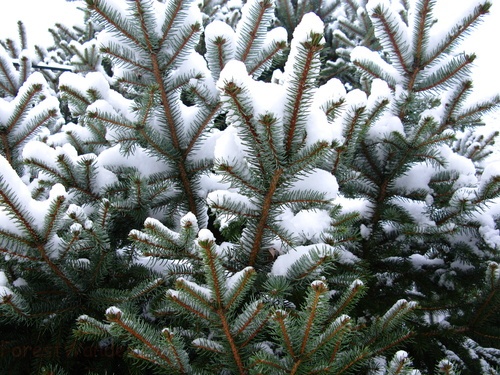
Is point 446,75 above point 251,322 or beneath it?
above

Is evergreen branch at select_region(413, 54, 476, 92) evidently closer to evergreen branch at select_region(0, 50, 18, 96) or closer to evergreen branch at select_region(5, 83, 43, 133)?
evergreen branch at select_region(5, 83, 43, 133)

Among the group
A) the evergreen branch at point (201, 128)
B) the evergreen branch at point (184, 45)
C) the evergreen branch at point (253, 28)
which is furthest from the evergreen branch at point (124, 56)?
the evergreen branch at point (253, 28)

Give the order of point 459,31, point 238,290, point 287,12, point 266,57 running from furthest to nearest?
1. point 287,12
2. point 459,31
3. point 266,57
4. point 238,290

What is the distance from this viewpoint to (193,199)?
2309 mm

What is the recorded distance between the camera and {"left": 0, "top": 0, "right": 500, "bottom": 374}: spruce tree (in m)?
1.35

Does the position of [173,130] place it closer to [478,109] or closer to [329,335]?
[329,335]

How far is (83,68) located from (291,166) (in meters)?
2.54

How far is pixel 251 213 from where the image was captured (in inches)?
62.7

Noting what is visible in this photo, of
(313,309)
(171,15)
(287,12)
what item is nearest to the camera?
(313,309)

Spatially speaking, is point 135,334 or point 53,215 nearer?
point 135,334

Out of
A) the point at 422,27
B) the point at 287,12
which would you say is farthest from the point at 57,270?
the point at 287,12

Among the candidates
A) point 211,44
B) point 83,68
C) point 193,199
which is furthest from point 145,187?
point 83,68

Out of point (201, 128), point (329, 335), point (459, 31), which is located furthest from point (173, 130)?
point (459, 31)

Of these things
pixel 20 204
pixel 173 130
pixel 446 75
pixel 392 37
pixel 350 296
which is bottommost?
pixel 350 296
